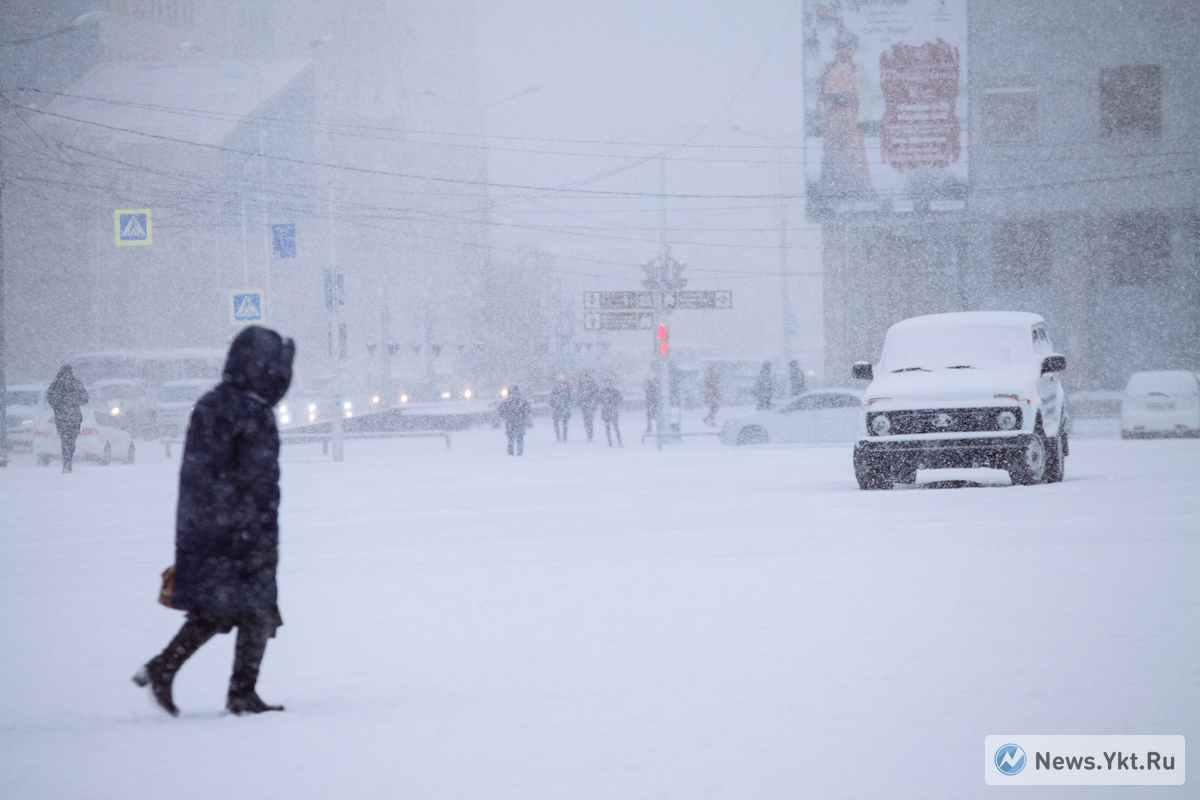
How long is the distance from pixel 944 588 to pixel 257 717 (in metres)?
4.99

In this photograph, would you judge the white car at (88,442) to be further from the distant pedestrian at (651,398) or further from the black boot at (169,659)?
the black boot at (169,659)

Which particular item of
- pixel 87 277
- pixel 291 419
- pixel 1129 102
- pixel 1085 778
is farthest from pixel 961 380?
pixel 87 277

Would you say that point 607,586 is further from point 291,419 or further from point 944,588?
point 291,419

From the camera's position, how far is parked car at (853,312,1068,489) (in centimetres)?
1642

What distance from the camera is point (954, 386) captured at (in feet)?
55.0

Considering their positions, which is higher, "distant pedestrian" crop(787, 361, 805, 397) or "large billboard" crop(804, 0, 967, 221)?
"large billboard" crop(804, 0, 967, 221)

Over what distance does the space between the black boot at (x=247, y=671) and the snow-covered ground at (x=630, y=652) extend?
0.10 m

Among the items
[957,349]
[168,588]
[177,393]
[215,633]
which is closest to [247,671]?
[215,633]

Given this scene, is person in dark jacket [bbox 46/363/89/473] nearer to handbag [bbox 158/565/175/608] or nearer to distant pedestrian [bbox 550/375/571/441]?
distant pedestrian [bbox 550/375/571/441]

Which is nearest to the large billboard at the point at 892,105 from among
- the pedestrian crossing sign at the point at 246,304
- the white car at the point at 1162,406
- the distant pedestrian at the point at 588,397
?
the distant pedestrian at the point at 588,397

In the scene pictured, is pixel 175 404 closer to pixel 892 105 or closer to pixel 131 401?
pixel 131 401

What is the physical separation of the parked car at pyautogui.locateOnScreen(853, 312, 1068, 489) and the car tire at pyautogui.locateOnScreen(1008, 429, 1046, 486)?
0.01 meters

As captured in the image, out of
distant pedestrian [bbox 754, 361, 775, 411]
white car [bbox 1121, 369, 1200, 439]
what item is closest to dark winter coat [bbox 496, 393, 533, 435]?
distant pedestrian [bbox 754, 361, 775, 411]

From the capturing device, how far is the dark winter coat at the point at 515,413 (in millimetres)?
29203
